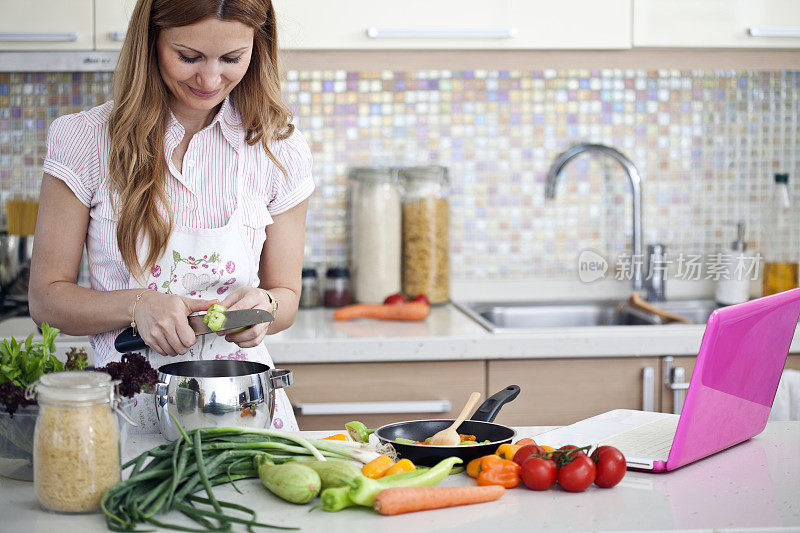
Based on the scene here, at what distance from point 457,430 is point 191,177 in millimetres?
671

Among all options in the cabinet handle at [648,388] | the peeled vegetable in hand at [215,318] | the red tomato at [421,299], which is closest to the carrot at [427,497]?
the peeled vegetable in hand at [215,318]

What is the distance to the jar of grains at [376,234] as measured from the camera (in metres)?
2.57

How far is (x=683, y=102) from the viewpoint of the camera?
2.77 metres

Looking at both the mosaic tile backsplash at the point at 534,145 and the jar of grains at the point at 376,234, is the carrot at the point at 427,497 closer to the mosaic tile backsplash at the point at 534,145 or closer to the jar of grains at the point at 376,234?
the jar of grains at the point at 376,234

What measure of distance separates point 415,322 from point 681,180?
3.44ft

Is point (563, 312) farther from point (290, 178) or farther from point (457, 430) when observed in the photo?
point (457, 430)

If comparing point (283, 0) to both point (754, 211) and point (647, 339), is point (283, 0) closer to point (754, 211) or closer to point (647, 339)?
point (647, 339)

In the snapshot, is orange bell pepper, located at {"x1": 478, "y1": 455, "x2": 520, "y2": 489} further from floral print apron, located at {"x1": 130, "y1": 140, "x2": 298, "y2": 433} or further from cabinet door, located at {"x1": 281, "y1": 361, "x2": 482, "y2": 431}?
cabinet door, located at {"x1": 281, "y1": 361, "x2": 482, "y2": 431}

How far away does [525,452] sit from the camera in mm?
1101

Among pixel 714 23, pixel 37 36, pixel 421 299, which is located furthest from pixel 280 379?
pixel 714 23

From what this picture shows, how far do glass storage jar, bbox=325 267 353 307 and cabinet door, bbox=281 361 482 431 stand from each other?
20.5 inches

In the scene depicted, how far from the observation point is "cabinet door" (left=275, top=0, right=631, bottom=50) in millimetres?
2322

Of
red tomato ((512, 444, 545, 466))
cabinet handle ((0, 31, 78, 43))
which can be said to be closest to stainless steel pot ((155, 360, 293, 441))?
red tomato ((512, 444, 545, 466))

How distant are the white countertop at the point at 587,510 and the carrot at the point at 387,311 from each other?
1234 millimetres
